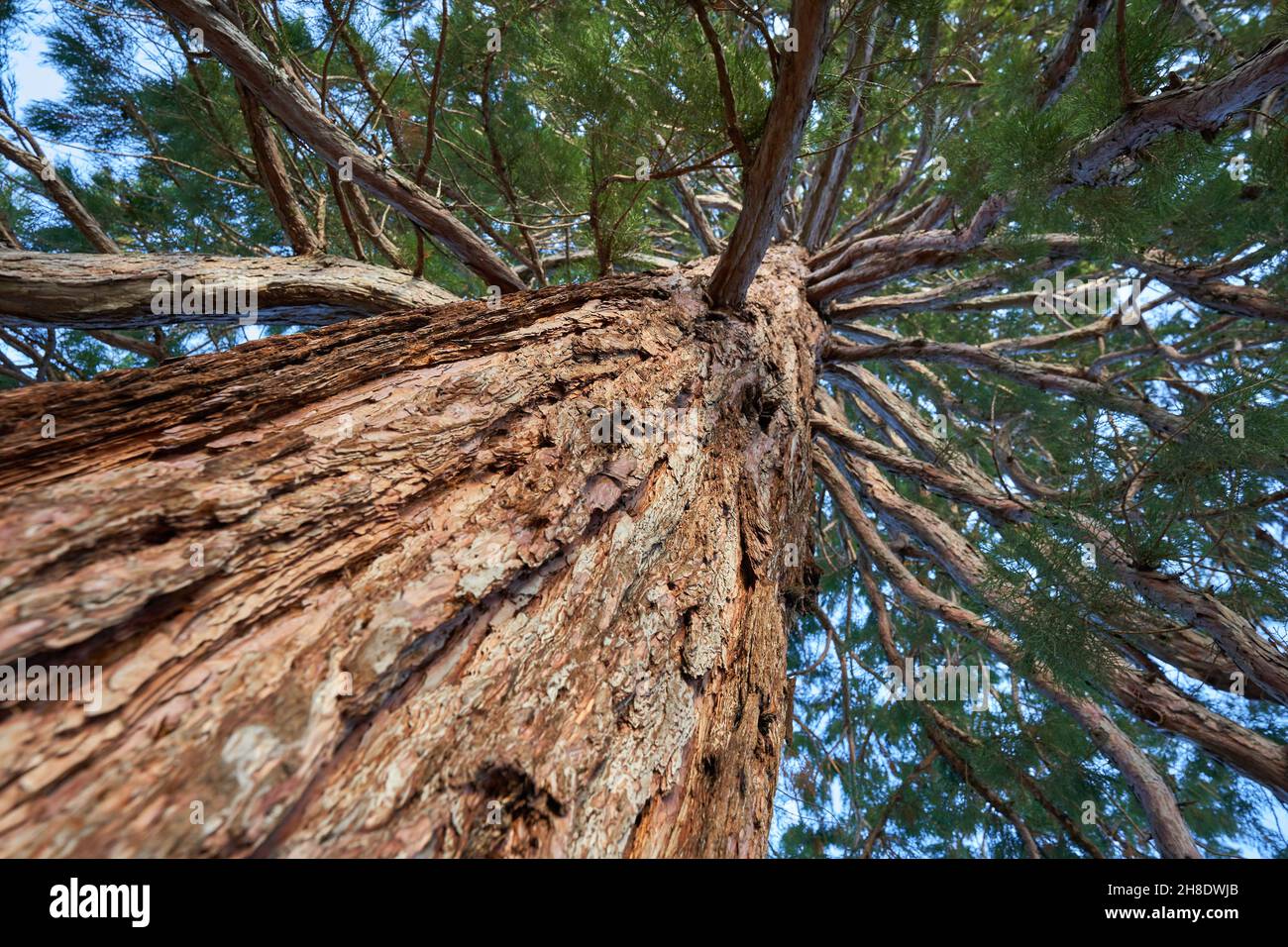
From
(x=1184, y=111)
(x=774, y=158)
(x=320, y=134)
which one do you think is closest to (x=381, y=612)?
(x=774, y=158)

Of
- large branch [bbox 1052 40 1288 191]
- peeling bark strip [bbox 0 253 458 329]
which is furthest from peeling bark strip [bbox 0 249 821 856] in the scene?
large branch [bbox 1052 40 1288 191]

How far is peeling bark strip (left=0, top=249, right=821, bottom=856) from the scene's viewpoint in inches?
18.7

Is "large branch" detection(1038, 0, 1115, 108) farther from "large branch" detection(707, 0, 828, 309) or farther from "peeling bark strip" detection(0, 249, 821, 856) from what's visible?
"peeling bark strip" detection(0, 249, 821, 856)

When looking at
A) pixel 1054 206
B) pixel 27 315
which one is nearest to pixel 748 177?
pixel 1054 206

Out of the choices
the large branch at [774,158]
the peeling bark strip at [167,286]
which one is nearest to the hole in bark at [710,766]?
the large branch at [774,158]

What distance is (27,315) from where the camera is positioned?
135 cm

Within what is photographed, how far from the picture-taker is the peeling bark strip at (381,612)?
1.56 feet

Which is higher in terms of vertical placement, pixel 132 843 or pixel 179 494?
pixel 179 494

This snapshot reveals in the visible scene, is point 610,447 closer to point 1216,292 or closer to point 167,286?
point 167,286

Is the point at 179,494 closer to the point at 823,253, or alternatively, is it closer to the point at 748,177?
the point at 748,177

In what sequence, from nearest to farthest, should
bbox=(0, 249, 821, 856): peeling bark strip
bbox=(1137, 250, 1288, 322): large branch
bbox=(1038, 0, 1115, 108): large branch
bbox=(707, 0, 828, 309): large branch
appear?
bbox=(0, 249, 821, 856): peeling bark strip < bbox=(707, 0, 828, 309): large branch < bbox=(1038, 0, 1115, 108): large branch < bbox=(1137, 250, 1288, 322): large branch

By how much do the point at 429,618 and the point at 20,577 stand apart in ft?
1.12

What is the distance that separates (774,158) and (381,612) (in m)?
1.29

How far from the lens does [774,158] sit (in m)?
1.35
